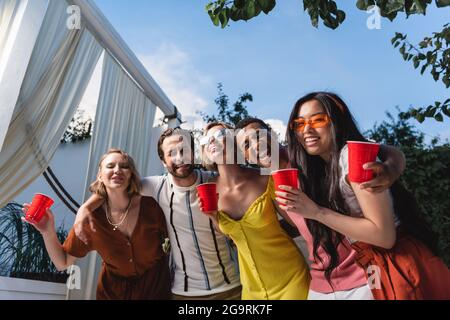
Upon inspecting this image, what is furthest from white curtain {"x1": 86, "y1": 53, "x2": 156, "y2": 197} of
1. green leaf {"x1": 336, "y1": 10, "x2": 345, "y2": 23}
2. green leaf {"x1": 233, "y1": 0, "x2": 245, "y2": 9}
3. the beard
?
green leaf {"x1": 336, "y1": 10, "x2": 345, "y2": 23}

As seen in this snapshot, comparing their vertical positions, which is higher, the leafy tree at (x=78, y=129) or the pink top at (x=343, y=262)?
the leafy tree at (x=78, y=129)

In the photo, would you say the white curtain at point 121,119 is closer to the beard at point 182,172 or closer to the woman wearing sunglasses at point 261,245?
the beard at point 182,172

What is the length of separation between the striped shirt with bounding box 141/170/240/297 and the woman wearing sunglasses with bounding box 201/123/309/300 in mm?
Answer: 108

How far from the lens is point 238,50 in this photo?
2875 mm

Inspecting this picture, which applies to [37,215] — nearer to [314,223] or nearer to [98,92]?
[314,223]

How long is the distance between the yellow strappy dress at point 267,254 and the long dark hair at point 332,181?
14 centimetres

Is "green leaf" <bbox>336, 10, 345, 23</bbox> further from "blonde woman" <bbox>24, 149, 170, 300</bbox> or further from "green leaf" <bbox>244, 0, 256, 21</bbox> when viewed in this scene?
"blonde woman" <bbox>24, 149, 170, 300</bbox>

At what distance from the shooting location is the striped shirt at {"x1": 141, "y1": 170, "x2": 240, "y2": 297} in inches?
64.0

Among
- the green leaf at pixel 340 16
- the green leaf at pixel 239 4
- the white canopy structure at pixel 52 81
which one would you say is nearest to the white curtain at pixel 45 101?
the white canopy structure at pixel 52 81

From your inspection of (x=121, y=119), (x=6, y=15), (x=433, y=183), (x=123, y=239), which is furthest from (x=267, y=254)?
(x=433, y=183)

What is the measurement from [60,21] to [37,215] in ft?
4.00

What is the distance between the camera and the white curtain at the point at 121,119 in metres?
2.81
